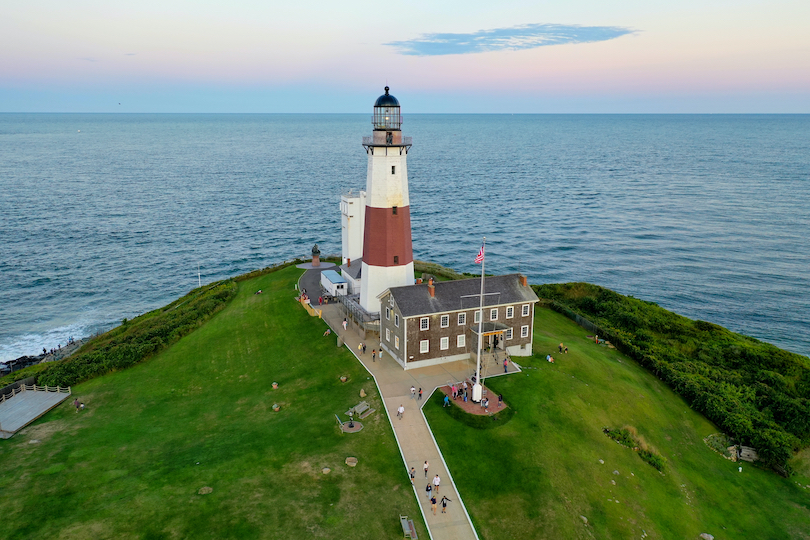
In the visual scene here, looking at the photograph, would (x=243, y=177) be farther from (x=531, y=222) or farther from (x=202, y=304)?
(x=202, y=304)

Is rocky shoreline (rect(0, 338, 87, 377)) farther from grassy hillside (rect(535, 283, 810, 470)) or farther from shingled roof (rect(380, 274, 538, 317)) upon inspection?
grassy hillside (rect(535, 283, 810, 470))

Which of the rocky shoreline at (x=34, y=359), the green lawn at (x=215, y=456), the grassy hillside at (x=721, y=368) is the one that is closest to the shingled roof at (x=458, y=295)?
the green lawn at (x=215, y=456)

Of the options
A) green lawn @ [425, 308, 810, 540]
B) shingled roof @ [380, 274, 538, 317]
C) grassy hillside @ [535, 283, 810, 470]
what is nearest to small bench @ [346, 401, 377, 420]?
green lawn @ [425, 308, 810, 540]

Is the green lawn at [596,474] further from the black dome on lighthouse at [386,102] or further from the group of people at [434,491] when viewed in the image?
the black dome on lighthouse at [386,102]

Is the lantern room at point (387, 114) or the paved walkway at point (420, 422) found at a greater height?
the lantern room at point (387, 114)

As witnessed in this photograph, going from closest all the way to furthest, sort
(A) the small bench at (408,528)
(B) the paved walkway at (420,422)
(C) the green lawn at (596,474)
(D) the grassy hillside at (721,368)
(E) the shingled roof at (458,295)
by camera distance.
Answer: (A) the small bench at (408,528) → (B) the paved walkway at (420,422) → (C) the green lawn at (596,474) → (D) the grassy hillside at (721,368) → (E) the shingled roof at (458,295)

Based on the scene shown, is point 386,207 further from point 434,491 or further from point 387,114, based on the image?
point 434,491
